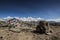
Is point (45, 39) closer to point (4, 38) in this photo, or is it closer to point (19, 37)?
point (19, 37)

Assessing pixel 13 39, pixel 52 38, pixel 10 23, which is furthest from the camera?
pixel 10 23

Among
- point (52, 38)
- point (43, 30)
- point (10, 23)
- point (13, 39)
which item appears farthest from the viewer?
point (10, 23)

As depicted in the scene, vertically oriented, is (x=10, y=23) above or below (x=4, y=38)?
above

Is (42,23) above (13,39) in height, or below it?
above

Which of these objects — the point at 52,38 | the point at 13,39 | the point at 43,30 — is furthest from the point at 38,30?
the point at 13,39

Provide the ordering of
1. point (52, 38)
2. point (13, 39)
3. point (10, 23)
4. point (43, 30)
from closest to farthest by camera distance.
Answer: point (13, 39) < point (52, 38) < point (43, 30) < point (10, 23)

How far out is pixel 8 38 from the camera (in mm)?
18031

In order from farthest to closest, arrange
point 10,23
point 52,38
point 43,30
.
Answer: point 10,23
point 43,30
point 52,38

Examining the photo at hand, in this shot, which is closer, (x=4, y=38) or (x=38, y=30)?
(x=4, y=38)

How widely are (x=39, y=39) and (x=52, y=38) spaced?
Answer: 198 centimetres

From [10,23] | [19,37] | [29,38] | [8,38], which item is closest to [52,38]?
[29,38]

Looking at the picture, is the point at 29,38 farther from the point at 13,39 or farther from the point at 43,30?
the point at 43,30

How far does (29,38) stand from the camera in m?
18.7

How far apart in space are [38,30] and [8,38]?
24.5ft
